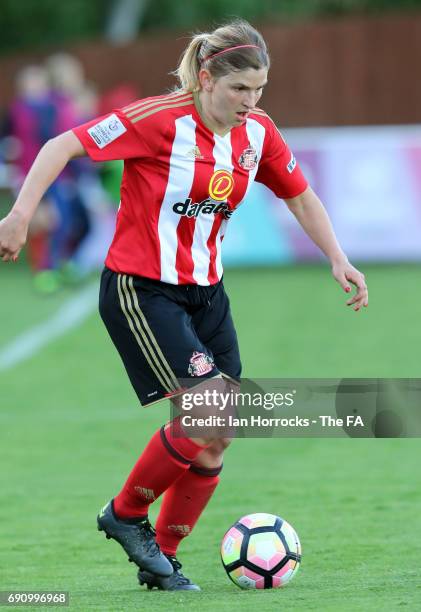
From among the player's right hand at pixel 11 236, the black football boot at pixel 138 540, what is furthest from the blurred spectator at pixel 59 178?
the player's right hand at pixel 11 236

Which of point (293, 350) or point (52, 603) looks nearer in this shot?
point (52, 603)

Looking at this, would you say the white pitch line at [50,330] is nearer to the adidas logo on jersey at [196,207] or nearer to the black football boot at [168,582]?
the black football boot at [168,582]

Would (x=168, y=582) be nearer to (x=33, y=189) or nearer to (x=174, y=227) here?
(x=174, y=227)

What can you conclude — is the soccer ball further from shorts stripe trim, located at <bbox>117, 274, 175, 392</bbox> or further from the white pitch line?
the white pitch line

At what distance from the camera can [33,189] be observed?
→ 4.94m

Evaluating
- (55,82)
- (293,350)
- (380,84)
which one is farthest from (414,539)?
(380,84)

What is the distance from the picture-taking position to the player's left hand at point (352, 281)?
543 centimetres

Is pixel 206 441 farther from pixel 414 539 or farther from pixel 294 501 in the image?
pixel 294 501

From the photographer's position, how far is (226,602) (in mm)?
4961

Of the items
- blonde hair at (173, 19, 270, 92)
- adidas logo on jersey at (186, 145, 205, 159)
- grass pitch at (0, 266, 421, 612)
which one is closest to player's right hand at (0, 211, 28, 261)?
adidas logo on jersey at (186, 145, 205, 159)

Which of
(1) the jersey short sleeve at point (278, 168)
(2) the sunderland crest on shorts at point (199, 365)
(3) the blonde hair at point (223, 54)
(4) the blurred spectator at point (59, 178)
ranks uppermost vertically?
(3) the blonde hair at point (223, 54)

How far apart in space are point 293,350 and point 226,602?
6666 millimetres

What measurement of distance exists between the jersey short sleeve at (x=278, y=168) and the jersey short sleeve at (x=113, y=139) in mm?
534

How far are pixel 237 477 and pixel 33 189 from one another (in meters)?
3.11
